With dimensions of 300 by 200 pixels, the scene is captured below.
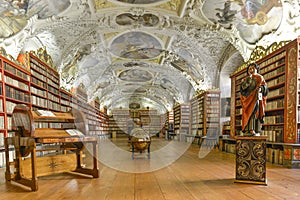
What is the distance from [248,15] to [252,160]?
214 inches

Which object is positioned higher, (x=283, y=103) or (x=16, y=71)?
(x=16, y=71)

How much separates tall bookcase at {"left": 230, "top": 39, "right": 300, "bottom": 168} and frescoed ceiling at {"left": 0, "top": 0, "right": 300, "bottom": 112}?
2.90ft

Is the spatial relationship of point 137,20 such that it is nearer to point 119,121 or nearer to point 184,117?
point 184,117

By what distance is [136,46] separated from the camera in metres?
12.6

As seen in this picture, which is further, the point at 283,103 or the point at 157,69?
the point at 157,69

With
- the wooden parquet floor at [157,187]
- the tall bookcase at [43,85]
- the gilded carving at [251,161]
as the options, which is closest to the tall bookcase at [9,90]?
the tall bookcase at [43,85]

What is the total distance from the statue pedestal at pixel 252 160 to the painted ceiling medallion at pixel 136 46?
27.6ft

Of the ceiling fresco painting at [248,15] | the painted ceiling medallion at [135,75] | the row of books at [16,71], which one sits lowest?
Answer: the row of books at [16,71]

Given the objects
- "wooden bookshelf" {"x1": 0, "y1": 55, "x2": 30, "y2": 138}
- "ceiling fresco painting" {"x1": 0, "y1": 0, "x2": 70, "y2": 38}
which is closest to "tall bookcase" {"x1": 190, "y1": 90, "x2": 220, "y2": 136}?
"ceiling fresco painting" {"x1": 0, "y1": 0, "x2": 70, "y2": 38}

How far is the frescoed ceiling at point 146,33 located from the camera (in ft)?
21.7

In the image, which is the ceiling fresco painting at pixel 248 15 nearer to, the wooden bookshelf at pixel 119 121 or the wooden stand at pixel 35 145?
the wooden stand at pixel 35 145

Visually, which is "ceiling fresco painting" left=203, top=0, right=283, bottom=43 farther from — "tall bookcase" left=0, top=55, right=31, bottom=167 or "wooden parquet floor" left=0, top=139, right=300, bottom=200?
"tall bookcase" left=0, top=55, right=31, bottom=167

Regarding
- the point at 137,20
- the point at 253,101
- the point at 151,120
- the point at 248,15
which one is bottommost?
the point at 253,101

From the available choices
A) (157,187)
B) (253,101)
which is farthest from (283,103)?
(157,187)
